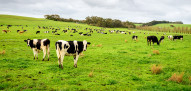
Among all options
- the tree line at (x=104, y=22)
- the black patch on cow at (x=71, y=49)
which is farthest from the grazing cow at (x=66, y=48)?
the tree line at (x=104, y=22)

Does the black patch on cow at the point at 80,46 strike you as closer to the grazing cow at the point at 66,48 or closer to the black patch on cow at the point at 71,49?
the grazing cow at the point at 66,48

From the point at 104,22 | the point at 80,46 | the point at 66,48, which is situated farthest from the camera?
the point at 104,22

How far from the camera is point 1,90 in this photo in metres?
6.77

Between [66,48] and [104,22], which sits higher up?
[104,22]

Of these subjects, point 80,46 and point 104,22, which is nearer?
point 80,46

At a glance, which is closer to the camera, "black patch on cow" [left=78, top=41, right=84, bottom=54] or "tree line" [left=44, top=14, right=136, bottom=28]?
"black patch on cow" [left=78, top=41, right=84, bottom=54]

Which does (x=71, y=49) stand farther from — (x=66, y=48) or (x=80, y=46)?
(x=80, y=46)

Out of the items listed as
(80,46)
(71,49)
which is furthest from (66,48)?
(80,46)

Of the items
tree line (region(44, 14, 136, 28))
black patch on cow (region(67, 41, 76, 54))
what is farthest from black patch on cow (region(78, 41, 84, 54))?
tree line (region(44, 14, 136, 28))

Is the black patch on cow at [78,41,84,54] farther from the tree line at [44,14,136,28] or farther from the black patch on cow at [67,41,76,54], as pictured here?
the tree line at [44,14,136,28]

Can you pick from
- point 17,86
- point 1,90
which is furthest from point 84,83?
point 1,90

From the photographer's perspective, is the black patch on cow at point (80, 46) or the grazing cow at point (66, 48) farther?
the black patch on cow at point (80, 46)

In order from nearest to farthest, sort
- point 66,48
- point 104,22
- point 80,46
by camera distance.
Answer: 1. point 66,48
2. point 80,46
3. point 104,22

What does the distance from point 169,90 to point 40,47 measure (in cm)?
1238
